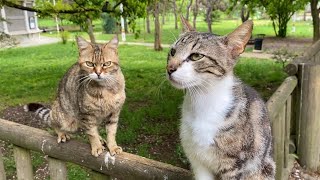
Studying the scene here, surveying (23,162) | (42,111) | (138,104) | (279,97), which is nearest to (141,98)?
(138,104)

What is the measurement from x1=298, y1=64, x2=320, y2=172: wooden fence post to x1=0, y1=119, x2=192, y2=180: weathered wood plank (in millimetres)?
1995

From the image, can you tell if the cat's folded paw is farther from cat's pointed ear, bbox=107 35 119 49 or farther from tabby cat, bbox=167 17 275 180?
tabby cat, bbox=167 17 275 180

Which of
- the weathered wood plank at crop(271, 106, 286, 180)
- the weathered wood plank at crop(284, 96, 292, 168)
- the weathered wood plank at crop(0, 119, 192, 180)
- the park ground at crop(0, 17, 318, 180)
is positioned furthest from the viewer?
the park ground at crop(0, 17, 318, 180)

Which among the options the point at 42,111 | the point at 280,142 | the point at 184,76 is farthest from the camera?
the point at 280,142

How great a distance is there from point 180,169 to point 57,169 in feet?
2.09

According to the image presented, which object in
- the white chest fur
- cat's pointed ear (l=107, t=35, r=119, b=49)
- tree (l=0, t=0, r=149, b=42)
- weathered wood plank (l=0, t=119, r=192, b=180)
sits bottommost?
weathered wood plank (l=0, t=119, r=192, b=180)

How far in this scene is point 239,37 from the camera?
1.33m

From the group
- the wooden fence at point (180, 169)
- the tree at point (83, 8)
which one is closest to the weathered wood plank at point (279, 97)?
the wooden fence at point (180, 169)

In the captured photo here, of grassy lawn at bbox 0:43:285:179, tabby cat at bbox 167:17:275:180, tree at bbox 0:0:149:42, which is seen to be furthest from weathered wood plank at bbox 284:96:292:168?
tree at bbox 0:0:149:42

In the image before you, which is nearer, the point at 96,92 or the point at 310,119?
the point at 96,92

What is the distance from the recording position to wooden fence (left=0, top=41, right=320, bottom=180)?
149 centimetres

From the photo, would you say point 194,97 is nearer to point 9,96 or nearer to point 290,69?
point 290,69

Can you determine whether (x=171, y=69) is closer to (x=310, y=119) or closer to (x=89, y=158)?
(x=89, y=158)

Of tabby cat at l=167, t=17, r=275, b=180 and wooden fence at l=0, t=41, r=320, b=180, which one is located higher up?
tabby cat at l=167, t=17, r=275, b=180
